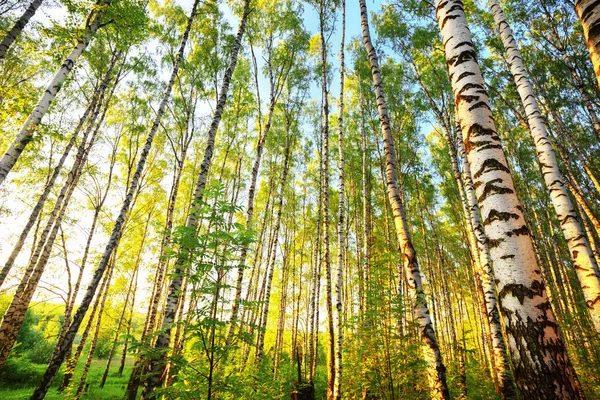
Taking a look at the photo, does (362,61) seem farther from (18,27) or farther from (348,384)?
(348,384)

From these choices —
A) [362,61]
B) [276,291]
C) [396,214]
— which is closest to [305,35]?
[362,61]

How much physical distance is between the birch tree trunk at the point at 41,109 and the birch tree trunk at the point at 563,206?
982cm

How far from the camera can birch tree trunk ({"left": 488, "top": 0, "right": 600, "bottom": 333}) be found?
4258 mm

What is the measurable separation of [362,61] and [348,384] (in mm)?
13497

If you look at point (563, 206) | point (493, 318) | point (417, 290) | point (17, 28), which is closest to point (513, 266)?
point (417, 290)

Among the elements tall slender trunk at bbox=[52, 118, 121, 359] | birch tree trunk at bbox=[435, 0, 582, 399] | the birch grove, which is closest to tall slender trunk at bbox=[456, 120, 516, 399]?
the birch grove

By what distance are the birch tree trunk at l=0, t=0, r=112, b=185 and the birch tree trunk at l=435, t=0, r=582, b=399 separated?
7.69 meters

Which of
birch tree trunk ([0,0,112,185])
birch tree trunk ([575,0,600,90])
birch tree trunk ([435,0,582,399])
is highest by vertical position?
birch tree trunk ([0,0,112,185])

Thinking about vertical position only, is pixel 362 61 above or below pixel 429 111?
above

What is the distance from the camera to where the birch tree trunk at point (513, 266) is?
1515 millimetres

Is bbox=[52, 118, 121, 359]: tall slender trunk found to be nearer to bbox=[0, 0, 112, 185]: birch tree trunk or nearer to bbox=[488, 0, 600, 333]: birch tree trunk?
bbox=[0, 0, 112, 185]: birch tree trunk

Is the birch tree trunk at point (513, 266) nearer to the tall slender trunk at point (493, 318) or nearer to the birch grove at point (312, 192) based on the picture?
the birch grove at point (312, 192)

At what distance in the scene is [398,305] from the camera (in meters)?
4.80

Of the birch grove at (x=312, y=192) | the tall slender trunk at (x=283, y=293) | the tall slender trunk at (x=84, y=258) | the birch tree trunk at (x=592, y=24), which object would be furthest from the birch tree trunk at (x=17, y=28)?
the tall slender trunk at (x=283, y=293)
